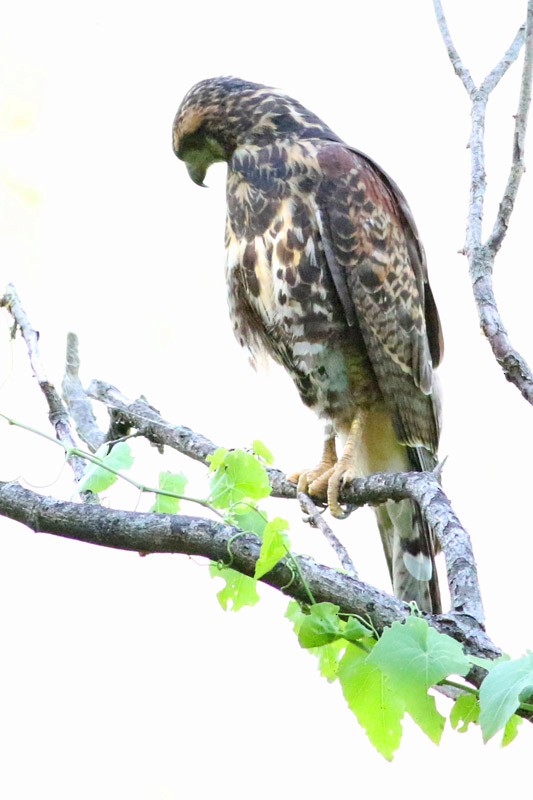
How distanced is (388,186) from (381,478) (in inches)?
43.4

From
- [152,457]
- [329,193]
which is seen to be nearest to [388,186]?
[329,193]

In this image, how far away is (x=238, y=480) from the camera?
145 centimetres

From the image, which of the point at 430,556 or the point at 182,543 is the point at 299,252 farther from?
the point at 182,543

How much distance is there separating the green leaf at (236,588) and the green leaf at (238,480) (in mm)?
97

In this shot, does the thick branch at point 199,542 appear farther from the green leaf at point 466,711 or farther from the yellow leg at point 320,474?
the yellow leg at point 320,474

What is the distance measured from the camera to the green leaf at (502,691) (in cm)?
109

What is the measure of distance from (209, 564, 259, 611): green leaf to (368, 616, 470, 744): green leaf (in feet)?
0.90

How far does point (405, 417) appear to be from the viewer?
2.86 m

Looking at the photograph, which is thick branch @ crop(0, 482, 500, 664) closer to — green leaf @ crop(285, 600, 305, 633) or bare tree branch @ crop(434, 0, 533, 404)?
green leaf @ crop(285, 600, 305, 633)

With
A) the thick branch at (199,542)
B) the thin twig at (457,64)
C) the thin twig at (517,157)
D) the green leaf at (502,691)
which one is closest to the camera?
the green leaf at (502,691)

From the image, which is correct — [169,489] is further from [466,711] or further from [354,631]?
[466,711]

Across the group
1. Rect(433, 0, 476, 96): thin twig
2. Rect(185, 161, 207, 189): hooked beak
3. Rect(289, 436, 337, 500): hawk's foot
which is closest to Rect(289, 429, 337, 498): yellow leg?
Rect(289, 436, 337, 500): hawk's foot

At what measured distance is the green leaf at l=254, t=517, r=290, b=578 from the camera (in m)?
1.26

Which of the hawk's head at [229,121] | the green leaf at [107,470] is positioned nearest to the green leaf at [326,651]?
the green leaf at [107,470]
